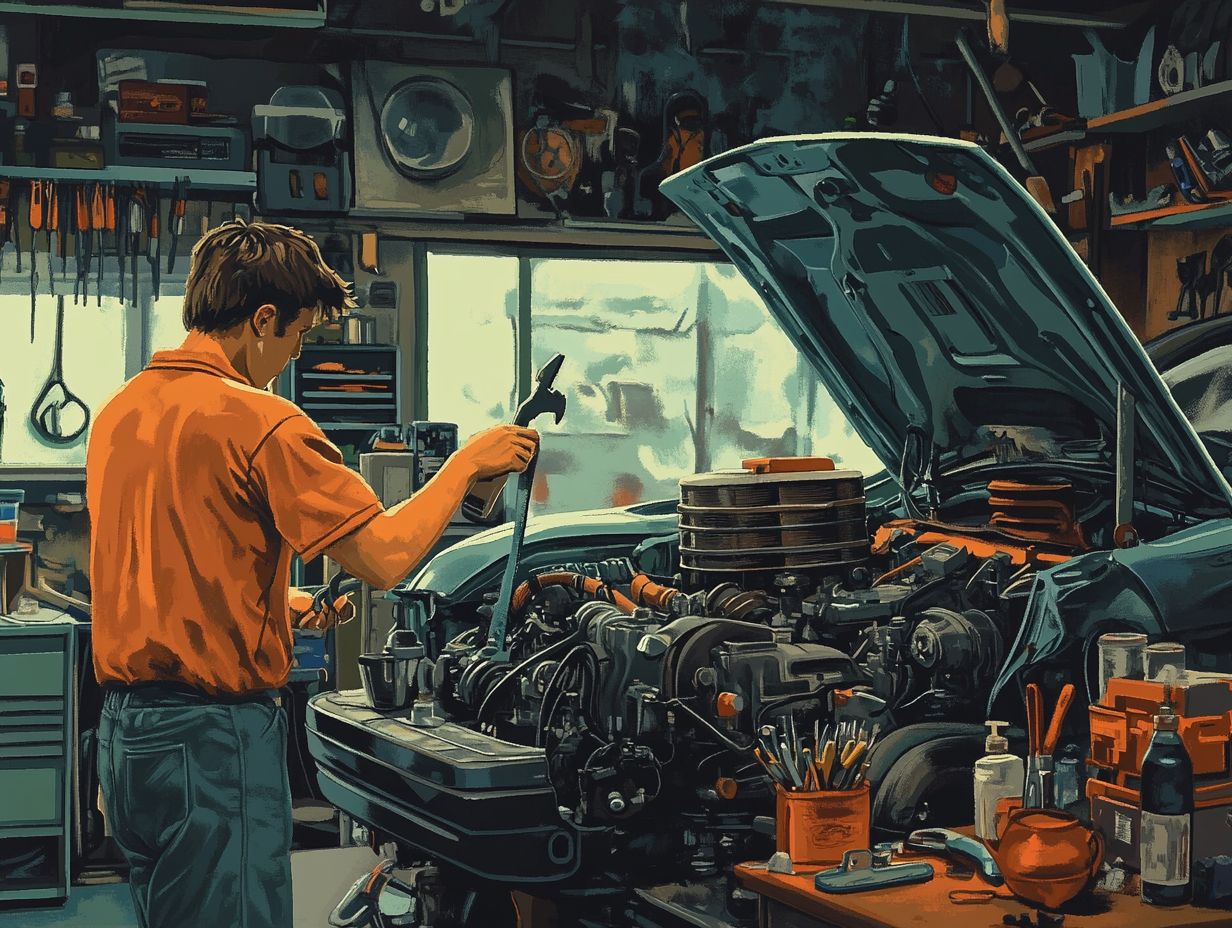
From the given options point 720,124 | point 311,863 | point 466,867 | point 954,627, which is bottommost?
point 311,863

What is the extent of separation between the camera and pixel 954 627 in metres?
2.52

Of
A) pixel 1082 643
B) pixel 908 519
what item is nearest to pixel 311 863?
pixel 908 519

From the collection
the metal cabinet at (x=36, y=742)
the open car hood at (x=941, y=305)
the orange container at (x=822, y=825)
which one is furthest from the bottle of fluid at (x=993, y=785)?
the metal cabinet at (x=36, y=742)

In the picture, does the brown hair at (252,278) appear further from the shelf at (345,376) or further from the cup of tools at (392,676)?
the shelf at (345,376)

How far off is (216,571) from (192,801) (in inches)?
12.0

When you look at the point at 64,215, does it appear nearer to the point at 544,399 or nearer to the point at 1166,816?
the point at 544,399

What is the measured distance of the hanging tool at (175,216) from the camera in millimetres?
5402

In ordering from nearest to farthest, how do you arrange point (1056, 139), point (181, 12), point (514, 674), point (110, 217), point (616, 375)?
point (514, 674)
point (181, 12)
point (110, 217)
point (1056, 139)
point (616, 375)

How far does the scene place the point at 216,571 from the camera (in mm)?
2041

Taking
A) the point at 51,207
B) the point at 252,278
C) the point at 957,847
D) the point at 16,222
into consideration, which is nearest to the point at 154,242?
the point at 51,207

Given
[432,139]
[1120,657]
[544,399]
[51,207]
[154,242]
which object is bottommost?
[1120,657]

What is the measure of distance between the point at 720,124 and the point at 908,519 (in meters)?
3.22

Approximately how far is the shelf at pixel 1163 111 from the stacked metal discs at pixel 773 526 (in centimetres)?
290

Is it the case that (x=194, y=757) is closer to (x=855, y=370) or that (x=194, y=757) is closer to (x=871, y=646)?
(x=871, y=646)
